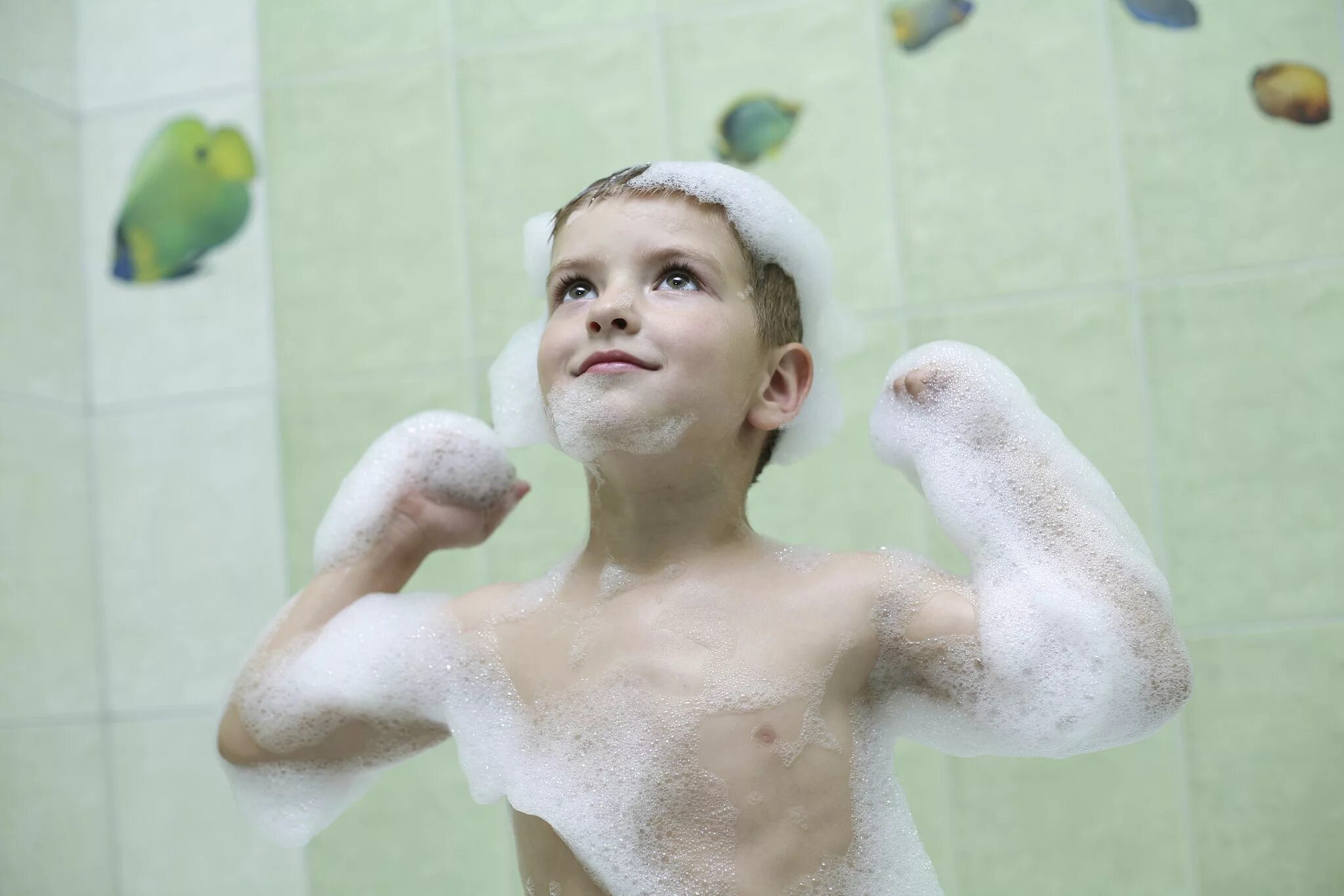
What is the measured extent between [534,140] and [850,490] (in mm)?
598

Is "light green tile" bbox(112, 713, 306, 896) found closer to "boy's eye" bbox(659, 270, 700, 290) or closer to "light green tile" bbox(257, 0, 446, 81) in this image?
"light green tile" bbox(257, 0, 446, 81)

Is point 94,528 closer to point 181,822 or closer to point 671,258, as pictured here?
point 181,822

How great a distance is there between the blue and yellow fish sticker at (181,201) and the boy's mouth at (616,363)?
1.00 m

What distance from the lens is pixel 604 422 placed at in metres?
0.91

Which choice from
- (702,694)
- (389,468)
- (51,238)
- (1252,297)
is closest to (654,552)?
(702,694)

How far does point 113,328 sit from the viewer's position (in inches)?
69.9

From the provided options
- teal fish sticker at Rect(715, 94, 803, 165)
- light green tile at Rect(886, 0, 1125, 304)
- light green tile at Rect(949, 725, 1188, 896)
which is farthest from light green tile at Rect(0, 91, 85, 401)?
light green tile at Rect(949, 725, 1188, 896)

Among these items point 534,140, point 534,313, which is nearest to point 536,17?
point 534,140

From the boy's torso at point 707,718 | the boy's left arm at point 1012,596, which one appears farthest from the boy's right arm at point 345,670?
the boy's left arm at point 1012,596

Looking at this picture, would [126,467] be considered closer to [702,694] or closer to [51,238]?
[51,238]

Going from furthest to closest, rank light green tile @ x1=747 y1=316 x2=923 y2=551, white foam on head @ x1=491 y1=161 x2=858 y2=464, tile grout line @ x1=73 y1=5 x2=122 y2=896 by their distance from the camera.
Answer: tile grout line @ x1=73 y1=5 x2=122 y2=896 < light green tile @ x1=747 y1=316 x2=923 y2=551 < white foam on head @ x1=491 y1=161 x2=858 y2=464

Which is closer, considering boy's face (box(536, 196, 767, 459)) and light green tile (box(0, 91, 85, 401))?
boy's face (box(536, 196, 767, 459))

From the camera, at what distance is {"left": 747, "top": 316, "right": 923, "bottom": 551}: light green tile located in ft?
4.86

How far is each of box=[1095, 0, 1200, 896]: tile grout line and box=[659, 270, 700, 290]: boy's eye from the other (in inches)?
27.7
